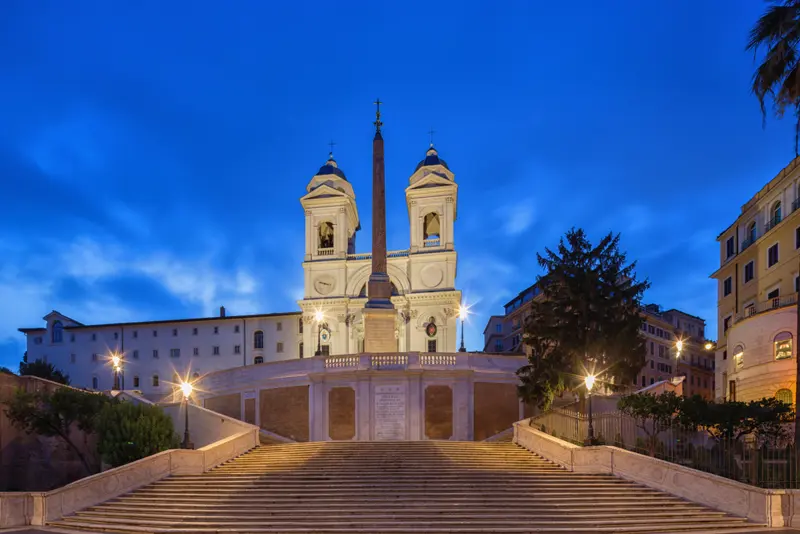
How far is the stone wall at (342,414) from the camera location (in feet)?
107

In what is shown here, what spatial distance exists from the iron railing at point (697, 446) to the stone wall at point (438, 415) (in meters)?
6.65

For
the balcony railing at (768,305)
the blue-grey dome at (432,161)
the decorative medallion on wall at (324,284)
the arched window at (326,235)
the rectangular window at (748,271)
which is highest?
the blue-grey dome at (432,161)

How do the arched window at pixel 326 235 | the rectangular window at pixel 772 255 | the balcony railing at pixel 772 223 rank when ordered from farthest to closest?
the arched window at pixel 326 235, the balcony railing at pixel 772 223, the rectangular window at pixel 772 255

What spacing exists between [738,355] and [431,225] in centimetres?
3786

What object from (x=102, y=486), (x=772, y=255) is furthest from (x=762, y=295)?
(x=102, y=486)

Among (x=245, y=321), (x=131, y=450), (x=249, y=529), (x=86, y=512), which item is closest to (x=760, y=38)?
(x=249, y=529)

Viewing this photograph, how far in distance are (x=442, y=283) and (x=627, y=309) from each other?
37.6m

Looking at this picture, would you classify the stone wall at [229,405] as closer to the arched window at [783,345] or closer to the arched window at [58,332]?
the arched window at [783,345]

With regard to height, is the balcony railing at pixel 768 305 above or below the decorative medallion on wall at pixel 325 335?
above

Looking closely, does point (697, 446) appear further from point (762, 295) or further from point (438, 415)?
point (762, 295)

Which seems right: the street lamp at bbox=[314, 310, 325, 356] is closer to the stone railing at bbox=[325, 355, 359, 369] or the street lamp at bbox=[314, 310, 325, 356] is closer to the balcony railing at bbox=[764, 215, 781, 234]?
the stone railing at bbox=[325, 355, 359, 369]

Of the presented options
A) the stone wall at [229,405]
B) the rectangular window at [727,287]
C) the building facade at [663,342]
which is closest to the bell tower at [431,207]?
the building facade at [663,342]

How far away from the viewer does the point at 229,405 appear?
35.4m

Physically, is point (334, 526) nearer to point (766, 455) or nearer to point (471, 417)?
point (766, 455)
